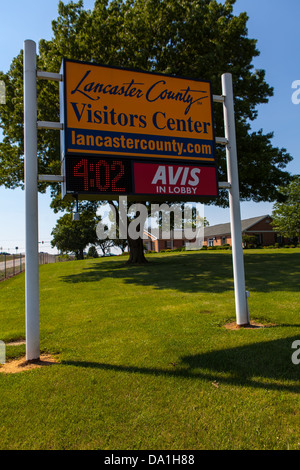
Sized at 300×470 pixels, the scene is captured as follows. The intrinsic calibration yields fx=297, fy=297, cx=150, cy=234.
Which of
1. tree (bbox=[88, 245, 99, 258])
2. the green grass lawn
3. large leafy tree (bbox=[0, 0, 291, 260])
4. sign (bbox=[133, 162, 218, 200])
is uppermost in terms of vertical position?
large leafy tree (bbox=[0, 0, 291, 260])

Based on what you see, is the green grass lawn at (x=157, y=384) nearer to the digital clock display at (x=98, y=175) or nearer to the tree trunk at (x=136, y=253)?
the digital clock display at (x=98, y=175)

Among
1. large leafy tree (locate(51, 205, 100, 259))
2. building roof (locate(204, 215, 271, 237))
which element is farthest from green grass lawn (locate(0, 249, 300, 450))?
large leafy tree (locate(51, 205, 100, 259))

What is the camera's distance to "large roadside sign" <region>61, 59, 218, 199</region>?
5879mm

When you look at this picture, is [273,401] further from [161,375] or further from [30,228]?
[30,228]

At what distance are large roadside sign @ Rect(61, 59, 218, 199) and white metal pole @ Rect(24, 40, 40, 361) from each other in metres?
0.58

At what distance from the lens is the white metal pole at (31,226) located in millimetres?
5387

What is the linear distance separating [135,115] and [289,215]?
171ft

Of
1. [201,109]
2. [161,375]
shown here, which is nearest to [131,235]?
[201,109]

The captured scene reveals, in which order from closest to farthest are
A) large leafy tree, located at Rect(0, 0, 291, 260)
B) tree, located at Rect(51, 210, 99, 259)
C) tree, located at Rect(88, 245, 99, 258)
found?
large leafy tree, located at Rect(0, 0, 291, 260) → tree, located at Rect(51, 210, 99, 259) → tree, located at Rect(88, 245, 99, 258)

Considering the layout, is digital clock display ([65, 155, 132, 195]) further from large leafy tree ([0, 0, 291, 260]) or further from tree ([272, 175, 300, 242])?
tree ([272, 175, 300, 242])

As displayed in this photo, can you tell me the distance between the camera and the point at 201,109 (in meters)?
7.02

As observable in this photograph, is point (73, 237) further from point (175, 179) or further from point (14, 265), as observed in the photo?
point (175, 179)

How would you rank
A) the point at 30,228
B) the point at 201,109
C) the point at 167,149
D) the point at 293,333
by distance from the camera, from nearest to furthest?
the point at 30,228 < the point at 293,333 < the point at 167,149 < the point at 201,109

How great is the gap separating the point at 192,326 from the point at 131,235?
60.6ft
